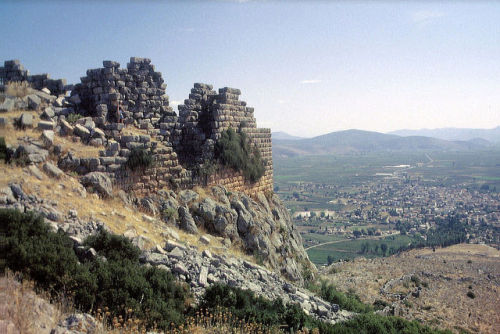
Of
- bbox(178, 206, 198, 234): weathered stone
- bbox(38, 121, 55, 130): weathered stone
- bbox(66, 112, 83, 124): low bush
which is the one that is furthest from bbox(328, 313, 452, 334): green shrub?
bbox(66, 112, 83, 124): low bush

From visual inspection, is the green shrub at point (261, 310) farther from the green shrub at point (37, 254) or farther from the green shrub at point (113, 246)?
the green shrub at point (37, 254)

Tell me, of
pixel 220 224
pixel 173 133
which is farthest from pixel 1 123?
pixel 220 224

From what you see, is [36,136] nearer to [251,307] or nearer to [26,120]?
[26,120]

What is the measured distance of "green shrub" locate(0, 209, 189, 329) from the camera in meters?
6.46

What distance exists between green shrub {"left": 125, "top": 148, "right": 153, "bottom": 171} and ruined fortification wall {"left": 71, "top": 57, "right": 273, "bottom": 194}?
171 mm

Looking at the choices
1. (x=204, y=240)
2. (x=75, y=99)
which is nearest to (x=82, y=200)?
(x=204, y=240)

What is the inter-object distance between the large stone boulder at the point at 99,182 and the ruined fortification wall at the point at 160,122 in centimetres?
33

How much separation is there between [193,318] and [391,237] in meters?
80.2

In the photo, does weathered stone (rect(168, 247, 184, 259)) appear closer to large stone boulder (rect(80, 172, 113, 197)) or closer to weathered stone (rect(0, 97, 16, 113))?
large stone boulder (rect(80, 172, 113, 197))

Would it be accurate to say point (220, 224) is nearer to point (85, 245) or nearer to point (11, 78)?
A: point (85, 245)

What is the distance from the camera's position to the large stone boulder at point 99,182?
11.1 meters

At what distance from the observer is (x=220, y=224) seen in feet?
45.9

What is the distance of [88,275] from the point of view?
676 cm

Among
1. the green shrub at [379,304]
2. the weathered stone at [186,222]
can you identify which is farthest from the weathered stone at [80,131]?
the green shrub at [379,304]
